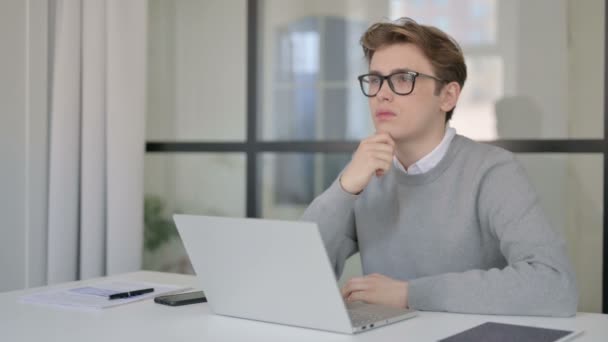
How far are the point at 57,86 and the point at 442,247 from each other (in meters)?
2.04

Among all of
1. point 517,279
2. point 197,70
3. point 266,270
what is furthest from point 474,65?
point 266,270

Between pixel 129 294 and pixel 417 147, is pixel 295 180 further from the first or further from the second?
pixel 129 294

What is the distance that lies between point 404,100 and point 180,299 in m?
0.71

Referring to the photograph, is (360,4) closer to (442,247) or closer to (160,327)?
(442,247)

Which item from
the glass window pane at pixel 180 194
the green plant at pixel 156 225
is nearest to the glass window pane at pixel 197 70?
the glass window pane at pixel 180 194

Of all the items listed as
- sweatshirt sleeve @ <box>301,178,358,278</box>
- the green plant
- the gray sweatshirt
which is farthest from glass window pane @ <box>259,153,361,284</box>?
sweatshirt sleeve @ <box>301,178,358,278</box>

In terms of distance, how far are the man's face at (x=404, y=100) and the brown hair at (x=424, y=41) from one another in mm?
15

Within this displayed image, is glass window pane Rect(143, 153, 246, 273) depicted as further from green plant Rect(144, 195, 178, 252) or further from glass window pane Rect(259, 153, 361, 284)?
glass window pane Rect(259, 153, 361, 284)

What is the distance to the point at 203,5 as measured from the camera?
3549mm

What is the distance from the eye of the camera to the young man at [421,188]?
184cm

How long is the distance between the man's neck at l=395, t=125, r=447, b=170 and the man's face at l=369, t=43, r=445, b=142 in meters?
0.01

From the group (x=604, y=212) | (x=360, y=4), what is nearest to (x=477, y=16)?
(x=360, y=4)

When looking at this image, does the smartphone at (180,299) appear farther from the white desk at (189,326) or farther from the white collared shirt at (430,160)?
the white collared shirt at (430,160)

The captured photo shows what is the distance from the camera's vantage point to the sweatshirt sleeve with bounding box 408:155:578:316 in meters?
1.58
